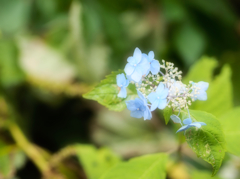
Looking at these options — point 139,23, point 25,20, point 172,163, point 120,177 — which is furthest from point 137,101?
point 25,20

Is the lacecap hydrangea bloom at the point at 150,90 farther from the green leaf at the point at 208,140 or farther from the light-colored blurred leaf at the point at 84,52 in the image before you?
the light-colored blurred leaf at the point at 84,52

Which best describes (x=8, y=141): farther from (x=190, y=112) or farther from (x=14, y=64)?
(x=190, y=112)

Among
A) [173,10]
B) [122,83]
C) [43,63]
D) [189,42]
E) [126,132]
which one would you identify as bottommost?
[126,132]

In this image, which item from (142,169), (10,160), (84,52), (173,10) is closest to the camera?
(142,169)

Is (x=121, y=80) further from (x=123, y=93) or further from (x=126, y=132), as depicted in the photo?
(x=126, y=132)

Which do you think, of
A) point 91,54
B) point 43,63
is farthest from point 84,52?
point 43,63

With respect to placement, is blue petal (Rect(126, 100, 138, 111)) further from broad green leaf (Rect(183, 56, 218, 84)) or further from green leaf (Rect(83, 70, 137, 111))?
broad green leaf (Rect(183, 56, 218, 84))

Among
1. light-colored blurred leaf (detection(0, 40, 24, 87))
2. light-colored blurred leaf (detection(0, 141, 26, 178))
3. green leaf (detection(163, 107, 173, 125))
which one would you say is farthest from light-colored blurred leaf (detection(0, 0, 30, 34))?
green leaf (detection(163, 107, 173, 125))
